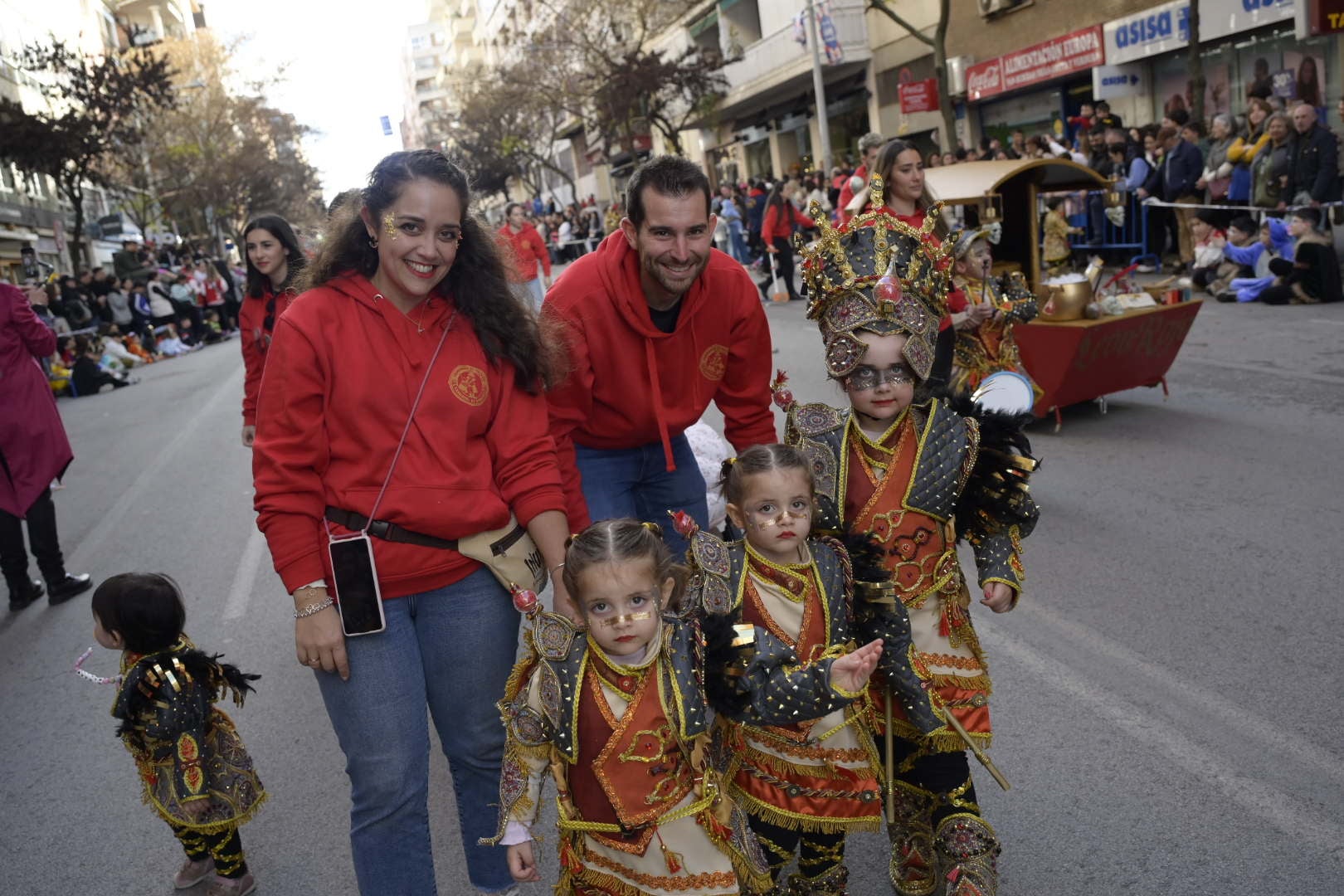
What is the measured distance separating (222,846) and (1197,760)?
3.22 metres

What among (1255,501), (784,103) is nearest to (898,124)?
(784,103)

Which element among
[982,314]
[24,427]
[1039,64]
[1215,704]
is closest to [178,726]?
[1215,704]

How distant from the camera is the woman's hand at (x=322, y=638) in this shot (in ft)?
9.31

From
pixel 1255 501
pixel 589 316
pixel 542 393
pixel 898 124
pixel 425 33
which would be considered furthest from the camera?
pixel 425 33

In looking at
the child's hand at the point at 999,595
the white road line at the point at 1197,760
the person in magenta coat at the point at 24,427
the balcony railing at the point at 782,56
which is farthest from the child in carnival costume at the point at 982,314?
the balcony railing at the point at 782,56

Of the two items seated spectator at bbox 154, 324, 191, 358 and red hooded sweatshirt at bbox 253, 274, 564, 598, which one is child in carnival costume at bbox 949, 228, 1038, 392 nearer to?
red hooded sweatshirt at bbox 253, 274, 564, 598

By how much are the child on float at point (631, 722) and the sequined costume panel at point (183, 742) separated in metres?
1.47

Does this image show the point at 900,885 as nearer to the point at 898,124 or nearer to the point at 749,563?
the point at 749,563

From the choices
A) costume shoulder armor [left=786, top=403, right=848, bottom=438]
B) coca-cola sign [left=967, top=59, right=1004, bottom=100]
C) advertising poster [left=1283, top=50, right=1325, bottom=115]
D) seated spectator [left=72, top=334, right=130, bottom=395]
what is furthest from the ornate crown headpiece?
coca-cola sign [left=967, top=59, right=1004, bottom=100]

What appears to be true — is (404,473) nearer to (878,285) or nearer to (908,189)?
(878,285)

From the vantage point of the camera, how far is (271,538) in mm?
2828

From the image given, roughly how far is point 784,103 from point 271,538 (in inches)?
1535

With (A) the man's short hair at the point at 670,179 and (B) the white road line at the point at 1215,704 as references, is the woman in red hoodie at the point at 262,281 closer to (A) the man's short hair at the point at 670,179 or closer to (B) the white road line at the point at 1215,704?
(A) the man's short hair at the point at 670,179

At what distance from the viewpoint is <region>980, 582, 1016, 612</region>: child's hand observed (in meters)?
3.31
